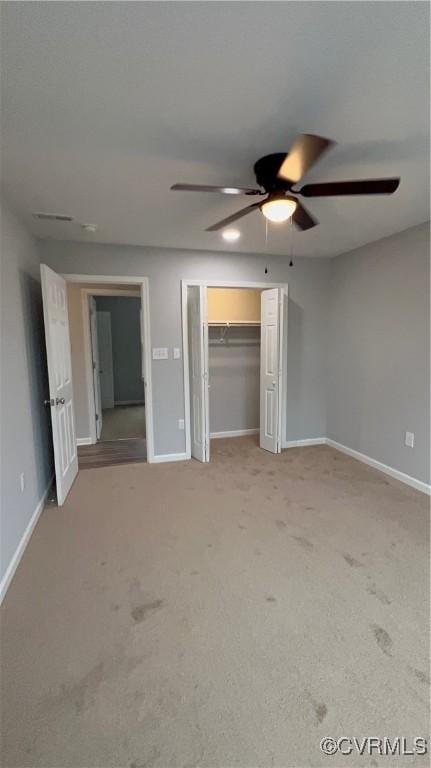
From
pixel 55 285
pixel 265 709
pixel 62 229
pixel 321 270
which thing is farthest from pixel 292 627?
pixel 321 270

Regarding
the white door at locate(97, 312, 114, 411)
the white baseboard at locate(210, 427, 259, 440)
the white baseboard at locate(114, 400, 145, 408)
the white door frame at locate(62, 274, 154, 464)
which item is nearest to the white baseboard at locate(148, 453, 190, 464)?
the white door frame at locate(62, 274, 154, 464)

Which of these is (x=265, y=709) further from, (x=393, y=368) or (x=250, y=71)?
(x=393, y=368)

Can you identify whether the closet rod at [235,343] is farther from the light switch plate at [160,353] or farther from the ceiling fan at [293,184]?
the ceiling fan at [293,184]

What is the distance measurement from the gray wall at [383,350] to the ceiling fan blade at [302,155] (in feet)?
6.94

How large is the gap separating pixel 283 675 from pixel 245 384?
3716 mm

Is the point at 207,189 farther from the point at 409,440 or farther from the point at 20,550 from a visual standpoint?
the point at 409,440

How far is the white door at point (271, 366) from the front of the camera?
Result: 159 inches

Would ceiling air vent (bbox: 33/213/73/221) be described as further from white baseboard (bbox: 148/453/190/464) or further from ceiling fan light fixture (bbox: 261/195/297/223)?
white baseboard (bbox: 148/453/190/464)

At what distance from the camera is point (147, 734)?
1.28 meters

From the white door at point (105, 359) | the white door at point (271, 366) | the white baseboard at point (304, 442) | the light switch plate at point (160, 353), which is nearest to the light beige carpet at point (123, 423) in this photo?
the white door at point (105, 359)

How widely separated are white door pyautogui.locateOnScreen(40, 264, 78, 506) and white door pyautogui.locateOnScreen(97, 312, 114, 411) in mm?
3641

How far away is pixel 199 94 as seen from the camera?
1.42 metres

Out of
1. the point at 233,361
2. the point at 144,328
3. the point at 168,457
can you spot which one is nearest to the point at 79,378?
the point at 144,328

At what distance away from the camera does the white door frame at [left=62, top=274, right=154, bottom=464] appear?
3645 millimetres
